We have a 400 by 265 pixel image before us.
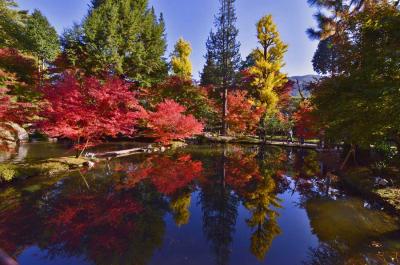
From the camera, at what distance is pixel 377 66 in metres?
6.77

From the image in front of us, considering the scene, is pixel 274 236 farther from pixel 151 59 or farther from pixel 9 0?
pixel 151 59

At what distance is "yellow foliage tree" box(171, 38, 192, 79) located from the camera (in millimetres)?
39375

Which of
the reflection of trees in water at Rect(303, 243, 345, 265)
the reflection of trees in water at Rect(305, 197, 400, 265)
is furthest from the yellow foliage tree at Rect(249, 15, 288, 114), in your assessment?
the reflection of trees in water at Rect(303, 243, 345, 265)

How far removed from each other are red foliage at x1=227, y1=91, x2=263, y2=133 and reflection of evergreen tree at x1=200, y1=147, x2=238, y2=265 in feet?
55.1

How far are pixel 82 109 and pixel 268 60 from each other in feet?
69.7

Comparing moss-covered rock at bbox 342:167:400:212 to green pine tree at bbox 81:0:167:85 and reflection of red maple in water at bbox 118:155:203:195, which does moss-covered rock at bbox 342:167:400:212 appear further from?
green pine tree at bbox 81:0:167:85

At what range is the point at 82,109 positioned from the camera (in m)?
12.9

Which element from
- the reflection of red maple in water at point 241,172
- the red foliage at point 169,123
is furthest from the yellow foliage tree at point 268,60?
the reflection of red maple in water at point 241,172

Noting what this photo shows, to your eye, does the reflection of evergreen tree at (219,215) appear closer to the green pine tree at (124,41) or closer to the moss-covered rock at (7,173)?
the moss-covered rock at (7,173)

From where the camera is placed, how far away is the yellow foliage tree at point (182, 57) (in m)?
39.4

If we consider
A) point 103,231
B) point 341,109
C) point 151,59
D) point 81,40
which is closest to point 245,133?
point 151,59

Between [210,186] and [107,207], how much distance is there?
4207mm

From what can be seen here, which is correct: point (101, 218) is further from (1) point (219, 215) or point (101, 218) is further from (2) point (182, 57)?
(2) point (182, 57)

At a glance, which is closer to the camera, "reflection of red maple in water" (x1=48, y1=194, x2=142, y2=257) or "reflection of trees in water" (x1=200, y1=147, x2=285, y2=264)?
"reflection of red maple in water" (x1=48, y1=194, x2=142, y2=257)
